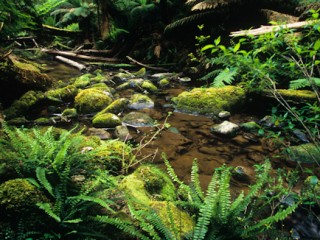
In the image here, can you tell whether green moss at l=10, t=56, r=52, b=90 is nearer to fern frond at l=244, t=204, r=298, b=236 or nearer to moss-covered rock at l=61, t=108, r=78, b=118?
moss-covered rock at l=61, t=108, r=78, b=118

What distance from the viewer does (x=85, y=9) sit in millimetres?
12141

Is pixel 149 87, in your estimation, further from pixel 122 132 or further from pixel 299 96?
pixel 299 96

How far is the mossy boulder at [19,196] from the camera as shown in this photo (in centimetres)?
212

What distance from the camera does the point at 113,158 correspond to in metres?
3.56

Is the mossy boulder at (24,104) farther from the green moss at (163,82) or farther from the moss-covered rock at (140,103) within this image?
the green moss at (163,82)

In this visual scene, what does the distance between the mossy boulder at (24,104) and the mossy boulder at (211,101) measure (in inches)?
122

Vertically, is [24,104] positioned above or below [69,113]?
above

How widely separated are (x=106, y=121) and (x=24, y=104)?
1813 mm

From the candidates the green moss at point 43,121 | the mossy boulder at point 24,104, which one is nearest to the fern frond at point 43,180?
the green moss at point 43,121

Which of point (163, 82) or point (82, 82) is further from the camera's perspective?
point (163, 82)

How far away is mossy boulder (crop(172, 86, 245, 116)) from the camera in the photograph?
239 inches

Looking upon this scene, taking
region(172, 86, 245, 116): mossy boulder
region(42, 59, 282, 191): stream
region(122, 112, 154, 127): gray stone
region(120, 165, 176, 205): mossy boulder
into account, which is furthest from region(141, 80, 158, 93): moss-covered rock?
region(120, 165, 176, 205): mossy boulder

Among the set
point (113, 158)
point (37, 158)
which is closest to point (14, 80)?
point (113, 158)

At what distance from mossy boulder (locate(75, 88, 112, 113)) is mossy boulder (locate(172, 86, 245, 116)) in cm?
170
